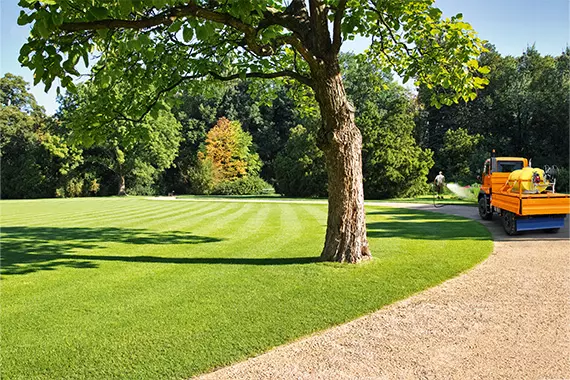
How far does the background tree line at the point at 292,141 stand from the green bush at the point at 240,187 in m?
0.12

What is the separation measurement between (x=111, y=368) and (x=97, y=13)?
404 centimetres

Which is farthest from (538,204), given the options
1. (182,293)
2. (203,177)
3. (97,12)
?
(203,177)

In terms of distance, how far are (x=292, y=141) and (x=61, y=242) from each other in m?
30.3

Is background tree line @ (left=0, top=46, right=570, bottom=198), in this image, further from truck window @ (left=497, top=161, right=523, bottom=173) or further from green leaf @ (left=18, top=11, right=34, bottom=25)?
green leaf @ (left=18, top=11, right=34, bottom=25)

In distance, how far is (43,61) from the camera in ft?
16.2

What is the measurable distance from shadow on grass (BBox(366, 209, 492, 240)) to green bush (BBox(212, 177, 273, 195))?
1336 inches

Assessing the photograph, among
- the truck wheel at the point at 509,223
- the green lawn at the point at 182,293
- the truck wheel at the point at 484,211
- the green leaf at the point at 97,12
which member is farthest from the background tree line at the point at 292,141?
the green leaf at the point at 97,12

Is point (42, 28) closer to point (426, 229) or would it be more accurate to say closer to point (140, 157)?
point (426, 229)

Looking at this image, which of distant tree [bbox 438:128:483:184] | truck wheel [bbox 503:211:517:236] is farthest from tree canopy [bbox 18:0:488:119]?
distant tree [bbox 438:128:483:184]

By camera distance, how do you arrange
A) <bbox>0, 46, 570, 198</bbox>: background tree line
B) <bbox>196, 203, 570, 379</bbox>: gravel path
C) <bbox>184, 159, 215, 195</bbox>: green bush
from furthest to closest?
<bbox>184, 159, 215, 195</bbox>: green bush → <bbox>0, 46, 570, 198</bbox>: background tree line → <bbox>196, 203, 570, 379</bbox>: gravel path

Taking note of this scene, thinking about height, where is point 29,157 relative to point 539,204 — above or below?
above

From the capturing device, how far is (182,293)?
19.9 feet

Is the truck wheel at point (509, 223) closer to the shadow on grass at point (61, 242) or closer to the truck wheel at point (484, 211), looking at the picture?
the truck wheel at point (484, 211)

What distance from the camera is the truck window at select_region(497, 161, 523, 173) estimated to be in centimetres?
1463
